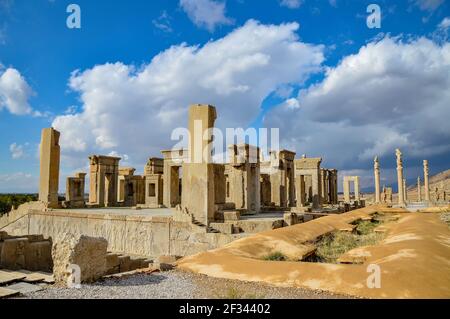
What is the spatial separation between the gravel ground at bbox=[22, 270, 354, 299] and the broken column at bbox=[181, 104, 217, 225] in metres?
8.51

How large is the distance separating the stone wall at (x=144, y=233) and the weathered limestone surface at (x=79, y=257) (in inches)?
269

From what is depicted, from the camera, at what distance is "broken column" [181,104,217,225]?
45.7ft

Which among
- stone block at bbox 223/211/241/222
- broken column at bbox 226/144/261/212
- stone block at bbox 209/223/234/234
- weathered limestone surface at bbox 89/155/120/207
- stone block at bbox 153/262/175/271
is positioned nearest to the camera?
stone block at bbox 153/262/175/271

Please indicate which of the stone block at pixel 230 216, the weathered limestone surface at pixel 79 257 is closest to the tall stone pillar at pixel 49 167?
the stone block at pixel 230 216

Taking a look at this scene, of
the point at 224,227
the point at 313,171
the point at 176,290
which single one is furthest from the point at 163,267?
the point at 313,171

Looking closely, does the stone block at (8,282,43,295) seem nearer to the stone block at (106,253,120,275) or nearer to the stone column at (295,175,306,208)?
the stone block at (106,253,120,275)

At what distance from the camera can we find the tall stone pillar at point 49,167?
2303 centimetres

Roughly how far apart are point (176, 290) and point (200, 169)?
30.9ft

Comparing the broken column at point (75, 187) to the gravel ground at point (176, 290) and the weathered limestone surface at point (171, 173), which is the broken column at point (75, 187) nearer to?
the weathered limestone surface at point (171, 173)

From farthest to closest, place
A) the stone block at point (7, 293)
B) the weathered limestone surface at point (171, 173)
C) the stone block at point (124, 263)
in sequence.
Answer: the weathered limestone surface at point (171, 173)
the stone block at point (124, 263)
the stone block at point (7, 293)

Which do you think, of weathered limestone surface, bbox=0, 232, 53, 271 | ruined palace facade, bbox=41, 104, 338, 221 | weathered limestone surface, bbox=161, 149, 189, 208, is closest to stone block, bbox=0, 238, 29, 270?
weathered limestone surface, bbox=0, 232, 53, 271

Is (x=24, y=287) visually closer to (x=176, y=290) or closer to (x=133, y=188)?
(x=176, y=290)

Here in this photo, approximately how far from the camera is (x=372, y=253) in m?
6.13
